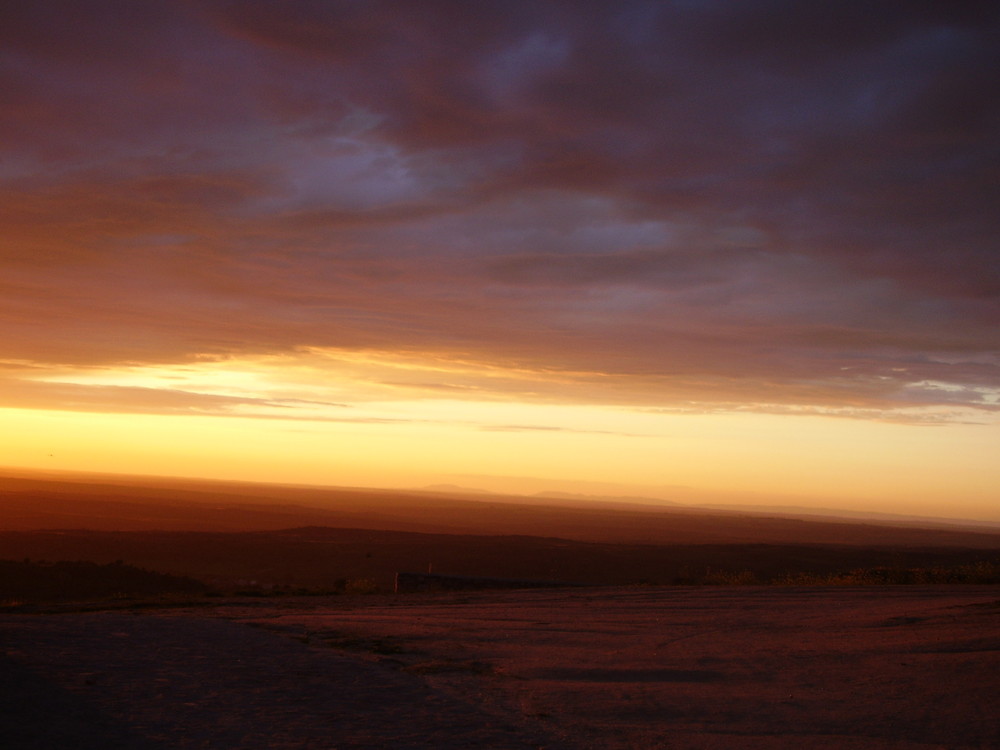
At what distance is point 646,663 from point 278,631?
573cm

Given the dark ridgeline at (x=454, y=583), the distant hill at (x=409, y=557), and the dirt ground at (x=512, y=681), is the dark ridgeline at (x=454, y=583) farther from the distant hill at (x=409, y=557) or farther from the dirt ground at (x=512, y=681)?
the distant hill at (x=409, y=557)

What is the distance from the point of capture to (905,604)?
14844 millimetres

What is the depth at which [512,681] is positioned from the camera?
9539 millimetres

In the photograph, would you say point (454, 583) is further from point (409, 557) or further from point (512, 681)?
point (409, 557)

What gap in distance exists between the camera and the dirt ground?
723 cm

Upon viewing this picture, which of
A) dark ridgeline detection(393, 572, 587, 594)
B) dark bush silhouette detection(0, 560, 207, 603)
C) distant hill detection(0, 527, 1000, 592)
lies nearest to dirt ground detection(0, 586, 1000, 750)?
dark ridgeline detection(393, 572, 587, 594)

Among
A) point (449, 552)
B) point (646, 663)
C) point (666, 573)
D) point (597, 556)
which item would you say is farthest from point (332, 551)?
point (646, 663)

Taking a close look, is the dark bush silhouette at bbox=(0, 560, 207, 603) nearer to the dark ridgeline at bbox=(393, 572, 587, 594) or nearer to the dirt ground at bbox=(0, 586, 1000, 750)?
the dark ridgeline at bbox=(393, 572, 587, 594)

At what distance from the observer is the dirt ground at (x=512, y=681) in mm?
7234

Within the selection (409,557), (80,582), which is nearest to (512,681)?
(80,582)

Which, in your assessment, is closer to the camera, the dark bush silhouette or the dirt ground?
the dirt ground

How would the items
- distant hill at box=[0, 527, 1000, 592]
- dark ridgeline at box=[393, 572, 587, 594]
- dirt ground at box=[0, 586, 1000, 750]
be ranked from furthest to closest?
distant hill at box=[0, 527, 1000, 592] < dark ridgeline at box=[393, 572, 587, 594] < dirt ground at box=[0, 586, 1000, 750]

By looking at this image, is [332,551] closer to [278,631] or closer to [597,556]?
[597,556]

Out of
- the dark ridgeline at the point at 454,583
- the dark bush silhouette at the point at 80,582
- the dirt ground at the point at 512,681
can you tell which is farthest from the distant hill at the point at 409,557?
the dirt ground at the point at 512,681
